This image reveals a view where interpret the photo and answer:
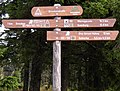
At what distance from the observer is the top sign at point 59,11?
9.87 m

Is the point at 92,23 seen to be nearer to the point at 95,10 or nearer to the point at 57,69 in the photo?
the point at 57,69

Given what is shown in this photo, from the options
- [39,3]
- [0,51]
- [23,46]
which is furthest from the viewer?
[23,46]

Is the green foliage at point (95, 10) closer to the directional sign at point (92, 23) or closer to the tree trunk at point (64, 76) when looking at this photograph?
the tree trunk at point (64, 76)

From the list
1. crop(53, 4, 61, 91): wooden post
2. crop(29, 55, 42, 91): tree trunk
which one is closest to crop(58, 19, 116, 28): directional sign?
crop(53, 4, 61, 91): wooden post

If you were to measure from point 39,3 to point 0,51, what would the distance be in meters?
8.23

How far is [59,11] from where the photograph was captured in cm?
993

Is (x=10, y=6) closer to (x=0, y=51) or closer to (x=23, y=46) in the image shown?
(x=23, y=46)

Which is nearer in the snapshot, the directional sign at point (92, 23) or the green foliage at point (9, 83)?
the directional sign at point (92, 23)

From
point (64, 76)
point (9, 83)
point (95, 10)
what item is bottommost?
point (64, 76)

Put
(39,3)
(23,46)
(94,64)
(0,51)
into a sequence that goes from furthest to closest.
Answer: (94,64), (23,46), (39,3), (0,51)

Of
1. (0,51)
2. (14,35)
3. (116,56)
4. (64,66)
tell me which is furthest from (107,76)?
(0,51)

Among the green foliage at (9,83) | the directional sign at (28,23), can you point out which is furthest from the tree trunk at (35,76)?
the directional sign at (28,23)

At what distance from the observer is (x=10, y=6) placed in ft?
69.1

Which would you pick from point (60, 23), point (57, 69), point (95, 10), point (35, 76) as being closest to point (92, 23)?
point (60, 23)
